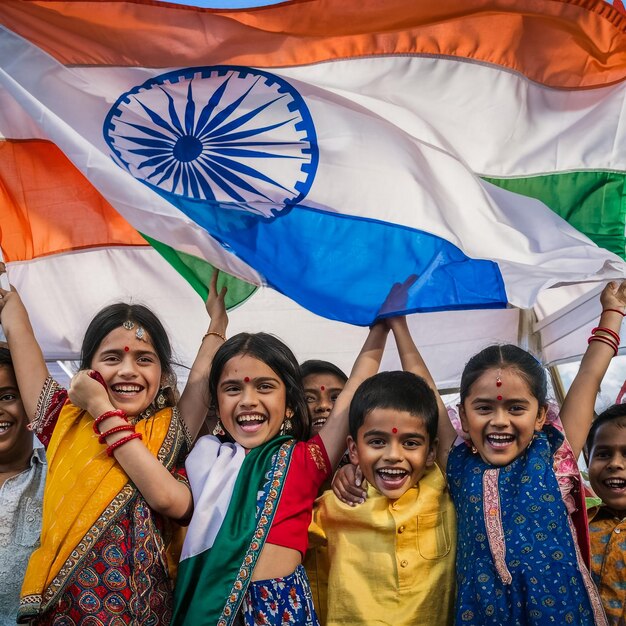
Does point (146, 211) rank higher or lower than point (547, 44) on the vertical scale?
lower

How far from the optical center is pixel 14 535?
4.22 meters

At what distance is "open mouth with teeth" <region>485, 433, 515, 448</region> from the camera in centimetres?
395

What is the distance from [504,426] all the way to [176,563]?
1.46m

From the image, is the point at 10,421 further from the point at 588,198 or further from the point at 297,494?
the point at 588,198

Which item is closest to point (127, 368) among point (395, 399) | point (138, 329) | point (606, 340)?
point (138, 329)

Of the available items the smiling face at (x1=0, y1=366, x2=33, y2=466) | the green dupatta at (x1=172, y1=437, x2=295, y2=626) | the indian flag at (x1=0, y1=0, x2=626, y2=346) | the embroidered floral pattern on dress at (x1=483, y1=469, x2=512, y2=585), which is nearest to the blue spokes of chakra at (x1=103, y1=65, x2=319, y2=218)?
the indian flag at (x1=0, y1=0, x2=626, y2=346)

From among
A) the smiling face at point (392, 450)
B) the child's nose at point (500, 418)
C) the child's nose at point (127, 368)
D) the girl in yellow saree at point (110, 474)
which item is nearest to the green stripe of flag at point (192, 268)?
the girl in yellow saree at point (110, 474)

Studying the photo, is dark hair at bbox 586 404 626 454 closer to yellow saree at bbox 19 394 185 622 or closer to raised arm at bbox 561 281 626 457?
raised arm at bbox 561 281 626 457

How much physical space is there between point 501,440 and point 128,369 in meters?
1.62

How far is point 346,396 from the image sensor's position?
4.24 meters

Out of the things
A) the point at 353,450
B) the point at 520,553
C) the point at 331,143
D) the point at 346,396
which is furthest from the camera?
the point at 331,143

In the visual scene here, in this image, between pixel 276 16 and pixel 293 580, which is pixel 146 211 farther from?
pixel 293 580

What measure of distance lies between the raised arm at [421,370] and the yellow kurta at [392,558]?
0.22 meters

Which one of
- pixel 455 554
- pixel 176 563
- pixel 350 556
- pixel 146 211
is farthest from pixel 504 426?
pixel 146 211
